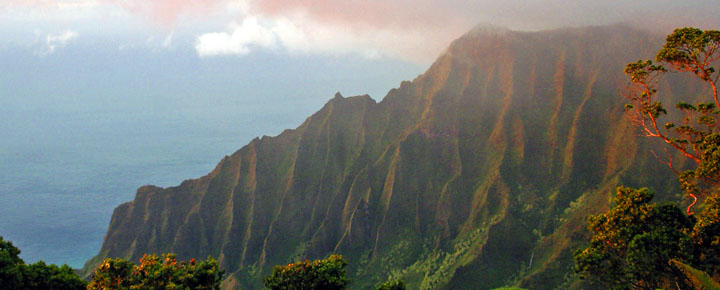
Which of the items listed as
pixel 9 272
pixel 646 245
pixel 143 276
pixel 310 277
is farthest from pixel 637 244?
pixel 9 272

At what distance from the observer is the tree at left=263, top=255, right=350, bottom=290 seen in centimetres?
3681

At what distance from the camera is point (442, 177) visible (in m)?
105

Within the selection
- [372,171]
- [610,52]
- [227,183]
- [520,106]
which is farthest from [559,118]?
[227,183]

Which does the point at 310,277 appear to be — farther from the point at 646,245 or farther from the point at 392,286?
the point at 646,245

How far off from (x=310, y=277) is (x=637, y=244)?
2233 centimetres

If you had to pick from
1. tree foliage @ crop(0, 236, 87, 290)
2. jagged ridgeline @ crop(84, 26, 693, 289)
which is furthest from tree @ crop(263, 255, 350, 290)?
jagged ridgeline @ crop(84, 26, 693, 289)

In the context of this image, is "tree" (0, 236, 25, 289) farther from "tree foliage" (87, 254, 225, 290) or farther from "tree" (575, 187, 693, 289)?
"tree" (575, 187, 693, 289)

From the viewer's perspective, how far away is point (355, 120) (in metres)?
119

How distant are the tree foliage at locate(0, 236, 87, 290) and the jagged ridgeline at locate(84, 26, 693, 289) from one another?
58940mm

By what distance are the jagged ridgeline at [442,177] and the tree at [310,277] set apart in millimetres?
48634

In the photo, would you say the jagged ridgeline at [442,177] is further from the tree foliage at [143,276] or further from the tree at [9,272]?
the tree at [9,272]

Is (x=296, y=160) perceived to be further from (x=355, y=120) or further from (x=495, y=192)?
(x=495, y=192)

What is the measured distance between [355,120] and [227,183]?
33324mm

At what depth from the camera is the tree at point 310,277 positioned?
36812mm
